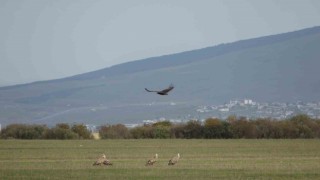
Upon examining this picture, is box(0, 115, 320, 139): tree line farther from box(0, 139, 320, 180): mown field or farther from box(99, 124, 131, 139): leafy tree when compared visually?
box(0, 139, 320, 180): mown field

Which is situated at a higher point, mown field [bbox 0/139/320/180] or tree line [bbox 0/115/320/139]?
tree line [bbox 0/115/320/139]

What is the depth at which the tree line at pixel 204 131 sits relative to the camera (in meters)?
83.9

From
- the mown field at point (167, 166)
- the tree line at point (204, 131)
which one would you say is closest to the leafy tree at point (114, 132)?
the tree line at point (204, 131)

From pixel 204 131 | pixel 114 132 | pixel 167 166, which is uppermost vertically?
pixel 114 132

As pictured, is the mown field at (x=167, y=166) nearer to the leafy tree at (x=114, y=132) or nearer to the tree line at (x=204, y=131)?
the tree line at (x=204, y=131)

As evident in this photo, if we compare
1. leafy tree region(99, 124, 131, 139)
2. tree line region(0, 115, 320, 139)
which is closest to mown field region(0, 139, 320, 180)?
tree line region(0, 115, 320, 139)

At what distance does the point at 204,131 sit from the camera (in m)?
84.6

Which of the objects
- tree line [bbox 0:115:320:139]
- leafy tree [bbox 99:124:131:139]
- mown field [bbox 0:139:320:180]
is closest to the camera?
mown field [bbox 0:139:320:180]

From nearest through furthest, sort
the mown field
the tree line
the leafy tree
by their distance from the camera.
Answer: the mown field < the tree line < the leafy tree

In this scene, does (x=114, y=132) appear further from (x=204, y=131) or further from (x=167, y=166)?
(x=167, y=166)

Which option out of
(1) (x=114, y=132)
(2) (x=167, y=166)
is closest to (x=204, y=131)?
(1) (x=114, y=132)

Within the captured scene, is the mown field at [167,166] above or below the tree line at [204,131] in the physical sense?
below

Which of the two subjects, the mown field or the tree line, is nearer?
the mown field

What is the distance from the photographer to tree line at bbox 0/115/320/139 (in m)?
83.9
